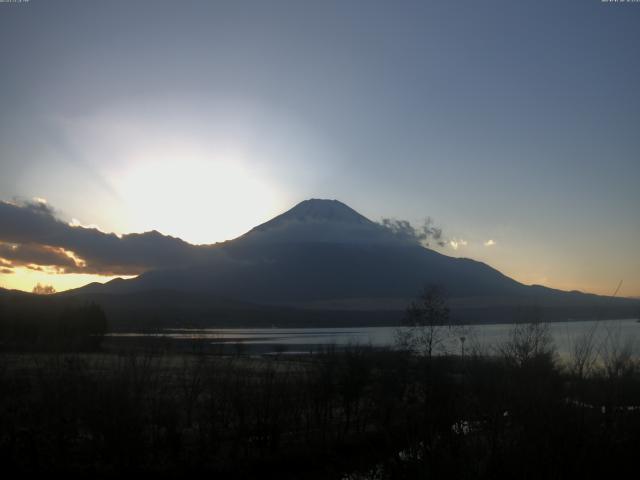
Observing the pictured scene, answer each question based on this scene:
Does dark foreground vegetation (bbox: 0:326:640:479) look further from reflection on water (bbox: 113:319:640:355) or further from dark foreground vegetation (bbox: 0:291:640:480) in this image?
reflection on water (bbox: 113:319:640:355)

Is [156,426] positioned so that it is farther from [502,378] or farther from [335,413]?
[502,378]

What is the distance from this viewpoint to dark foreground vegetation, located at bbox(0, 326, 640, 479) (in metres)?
11.9

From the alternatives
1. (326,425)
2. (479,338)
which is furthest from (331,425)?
(479,338)

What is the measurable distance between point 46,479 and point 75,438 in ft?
6.77

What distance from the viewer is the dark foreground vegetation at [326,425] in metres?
11.9

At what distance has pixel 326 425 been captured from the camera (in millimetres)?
23656

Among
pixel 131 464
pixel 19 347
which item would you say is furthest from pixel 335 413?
pixel 19 347

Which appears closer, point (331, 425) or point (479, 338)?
point (331, 425)

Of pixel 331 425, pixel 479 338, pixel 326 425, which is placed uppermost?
pixel 479 338

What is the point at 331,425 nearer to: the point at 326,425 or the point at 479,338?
the point at 326,425

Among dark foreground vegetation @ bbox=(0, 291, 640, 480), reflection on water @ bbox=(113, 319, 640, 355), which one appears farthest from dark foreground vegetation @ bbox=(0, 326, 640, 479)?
reflection on water @ bbox=(113, 319, 640, 355)

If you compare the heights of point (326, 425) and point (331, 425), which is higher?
point (326, 425)

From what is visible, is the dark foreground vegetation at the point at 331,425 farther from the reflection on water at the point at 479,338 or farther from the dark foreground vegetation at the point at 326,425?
the reflection on water at the point at 479,338

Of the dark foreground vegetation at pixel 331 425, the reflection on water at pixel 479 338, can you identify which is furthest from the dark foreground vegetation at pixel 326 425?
the reflection on water at pixel 479 338
